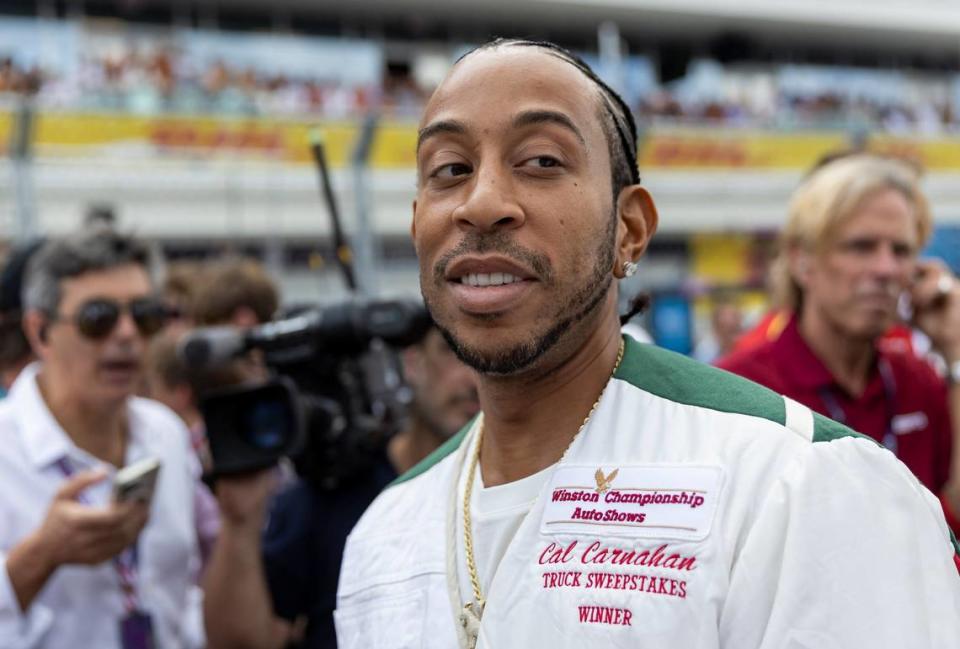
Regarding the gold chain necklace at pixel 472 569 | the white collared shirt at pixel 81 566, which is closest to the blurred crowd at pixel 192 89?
the white collared shirt at pixel 81 566

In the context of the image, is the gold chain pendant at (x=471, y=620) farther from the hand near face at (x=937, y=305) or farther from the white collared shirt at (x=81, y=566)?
the hand near face at (x=937, y=305)

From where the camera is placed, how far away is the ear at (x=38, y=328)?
3.08 meters

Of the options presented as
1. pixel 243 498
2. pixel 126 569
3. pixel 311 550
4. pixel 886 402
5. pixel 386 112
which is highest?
pixel 886 402

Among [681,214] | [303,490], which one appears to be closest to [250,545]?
[303,490]

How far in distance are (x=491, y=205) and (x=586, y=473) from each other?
0.39m

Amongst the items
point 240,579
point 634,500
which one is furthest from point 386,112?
point 634,500

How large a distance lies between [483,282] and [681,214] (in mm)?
18221

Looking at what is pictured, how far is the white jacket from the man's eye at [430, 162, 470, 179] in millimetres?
377

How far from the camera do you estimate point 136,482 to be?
2617 millimetres

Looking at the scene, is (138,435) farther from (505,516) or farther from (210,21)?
(210,21)

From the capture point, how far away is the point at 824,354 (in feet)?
9.05

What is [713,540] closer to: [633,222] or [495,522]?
[495,522]

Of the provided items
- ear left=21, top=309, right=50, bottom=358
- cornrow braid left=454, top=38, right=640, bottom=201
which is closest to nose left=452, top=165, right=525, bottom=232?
cornrow braid left=454, top=38, right=640, bottom=201

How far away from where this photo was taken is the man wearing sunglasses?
2607 millimetres
